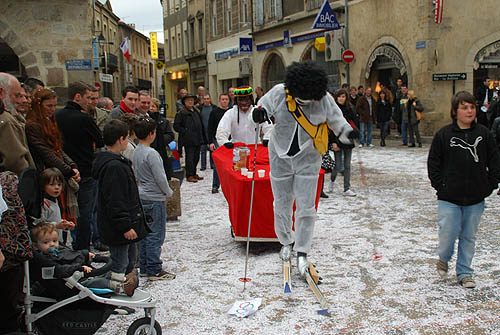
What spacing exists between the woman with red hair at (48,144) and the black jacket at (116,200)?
82 centimetres

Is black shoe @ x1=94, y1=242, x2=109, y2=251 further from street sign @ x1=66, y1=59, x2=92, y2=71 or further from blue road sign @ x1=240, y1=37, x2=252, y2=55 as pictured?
blue road sign @ x1=240, y1=37, x2=252, y2=55

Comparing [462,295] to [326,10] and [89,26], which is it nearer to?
[89,26]

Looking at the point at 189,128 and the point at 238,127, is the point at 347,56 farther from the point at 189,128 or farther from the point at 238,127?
the point at 238,127

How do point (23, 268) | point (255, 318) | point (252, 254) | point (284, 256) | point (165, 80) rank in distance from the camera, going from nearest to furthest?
point (23, 268), point (255, 318), point (284, 256), point (252, 254), point (165, 80)

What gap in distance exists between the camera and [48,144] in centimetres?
446

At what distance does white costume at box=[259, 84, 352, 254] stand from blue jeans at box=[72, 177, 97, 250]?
1.95 m

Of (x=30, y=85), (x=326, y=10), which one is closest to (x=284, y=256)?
(x=30, y=85)

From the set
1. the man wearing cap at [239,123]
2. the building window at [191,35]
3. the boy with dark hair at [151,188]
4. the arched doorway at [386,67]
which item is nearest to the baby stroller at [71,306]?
the boy with dark hair at [151,188]

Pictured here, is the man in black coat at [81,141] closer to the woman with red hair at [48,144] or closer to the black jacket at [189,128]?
the woman with red hair at [48,144]

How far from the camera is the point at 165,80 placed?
43.0 metres

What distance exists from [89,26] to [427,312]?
11.2m

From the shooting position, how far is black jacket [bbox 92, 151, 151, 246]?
3.70 meters

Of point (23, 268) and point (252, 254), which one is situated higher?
point (23, 268)

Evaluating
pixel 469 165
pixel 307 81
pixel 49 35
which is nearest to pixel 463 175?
pixel 469 165
